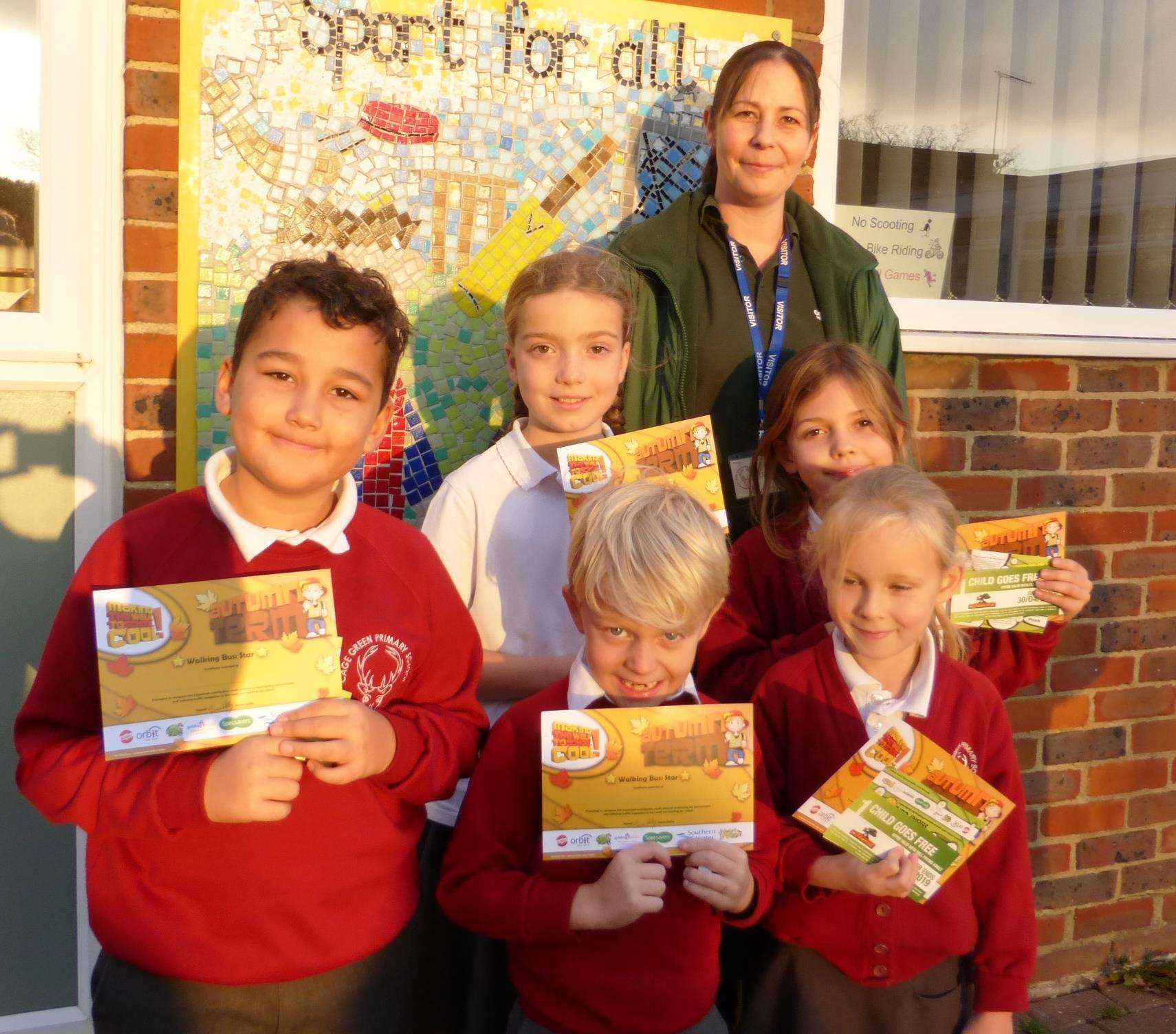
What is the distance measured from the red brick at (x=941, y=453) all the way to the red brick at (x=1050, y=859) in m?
1.29

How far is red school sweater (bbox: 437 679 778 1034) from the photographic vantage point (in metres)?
1.86

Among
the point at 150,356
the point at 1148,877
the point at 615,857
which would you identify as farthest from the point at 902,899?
the point at 1148,877

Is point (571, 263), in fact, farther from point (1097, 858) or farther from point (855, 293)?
point (1097, 858)

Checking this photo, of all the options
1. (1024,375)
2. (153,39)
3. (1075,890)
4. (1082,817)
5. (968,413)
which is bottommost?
(1075,890)

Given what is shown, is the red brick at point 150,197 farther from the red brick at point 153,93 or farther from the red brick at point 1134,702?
the red brick at point 1134,702

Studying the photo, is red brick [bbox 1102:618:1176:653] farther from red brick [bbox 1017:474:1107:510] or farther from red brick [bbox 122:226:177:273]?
red brick [bbox 122:226:177:273]

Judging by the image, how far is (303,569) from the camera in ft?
5.91

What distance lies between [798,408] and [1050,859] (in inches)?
83.1

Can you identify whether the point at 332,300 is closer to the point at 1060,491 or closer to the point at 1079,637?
the point at 1060,491

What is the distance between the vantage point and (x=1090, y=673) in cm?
377

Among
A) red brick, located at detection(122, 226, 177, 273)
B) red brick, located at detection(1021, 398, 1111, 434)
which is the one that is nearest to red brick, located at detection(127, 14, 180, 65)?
red brick, located at detection(122, 226, 177, 273)

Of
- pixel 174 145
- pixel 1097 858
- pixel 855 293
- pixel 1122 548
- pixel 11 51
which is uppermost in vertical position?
pixel 11 51

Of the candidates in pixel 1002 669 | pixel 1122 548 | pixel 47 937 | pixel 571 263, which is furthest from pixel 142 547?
pixel 1122 548

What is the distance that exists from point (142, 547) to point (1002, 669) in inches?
70.9
